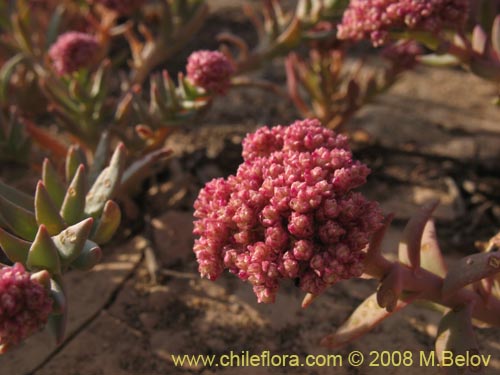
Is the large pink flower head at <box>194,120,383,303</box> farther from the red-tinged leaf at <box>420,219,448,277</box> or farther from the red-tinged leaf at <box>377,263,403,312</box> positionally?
the red-tinged leaf at <box>420,219,448,277</box>

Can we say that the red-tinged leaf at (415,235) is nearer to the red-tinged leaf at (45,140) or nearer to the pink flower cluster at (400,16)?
the pink flower cluster at (400,16)

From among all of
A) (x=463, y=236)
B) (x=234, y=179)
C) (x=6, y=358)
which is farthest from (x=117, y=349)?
(x=463, y=236)

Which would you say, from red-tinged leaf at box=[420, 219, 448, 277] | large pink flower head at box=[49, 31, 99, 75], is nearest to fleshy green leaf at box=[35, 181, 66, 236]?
large pink flower head at box=[49, 31, 99, 75]

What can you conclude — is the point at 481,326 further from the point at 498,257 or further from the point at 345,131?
the point at 345,131

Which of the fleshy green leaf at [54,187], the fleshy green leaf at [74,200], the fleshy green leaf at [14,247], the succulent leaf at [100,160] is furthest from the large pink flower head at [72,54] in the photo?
the fleshy green leaf at [14,247]

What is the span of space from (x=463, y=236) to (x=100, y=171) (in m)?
1.37

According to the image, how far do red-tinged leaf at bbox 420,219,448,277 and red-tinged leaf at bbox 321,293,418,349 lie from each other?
0.14 m

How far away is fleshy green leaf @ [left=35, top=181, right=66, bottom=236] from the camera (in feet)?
4.50

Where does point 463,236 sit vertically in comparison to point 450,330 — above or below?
below

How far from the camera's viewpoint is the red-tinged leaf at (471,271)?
4.50 feet

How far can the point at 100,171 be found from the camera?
69.6 inches

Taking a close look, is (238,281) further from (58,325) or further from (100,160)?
(58,325)

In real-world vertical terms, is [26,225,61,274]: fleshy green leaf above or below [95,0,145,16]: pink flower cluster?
below

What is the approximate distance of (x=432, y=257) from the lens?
1.61 metres
